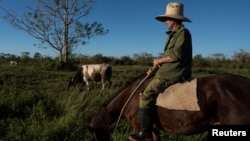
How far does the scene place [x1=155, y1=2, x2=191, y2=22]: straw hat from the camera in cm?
489

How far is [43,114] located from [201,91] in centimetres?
400

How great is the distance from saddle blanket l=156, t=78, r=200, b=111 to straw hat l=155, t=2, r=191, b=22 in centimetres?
84

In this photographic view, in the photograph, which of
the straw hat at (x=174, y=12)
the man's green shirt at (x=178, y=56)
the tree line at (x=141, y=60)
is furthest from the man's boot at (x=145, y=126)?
the tree line at (x=141, y=60)

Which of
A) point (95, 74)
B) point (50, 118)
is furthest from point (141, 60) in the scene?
point (50, 118)

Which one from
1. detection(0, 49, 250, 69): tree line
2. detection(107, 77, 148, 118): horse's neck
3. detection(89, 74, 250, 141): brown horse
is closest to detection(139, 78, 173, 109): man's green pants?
detection(89, 74, 250, 141): brown horse

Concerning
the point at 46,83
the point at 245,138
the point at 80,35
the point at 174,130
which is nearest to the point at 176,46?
the point at 174,130

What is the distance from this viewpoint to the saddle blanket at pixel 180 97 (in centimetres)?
467

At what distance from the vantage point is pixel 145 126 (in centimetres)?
496

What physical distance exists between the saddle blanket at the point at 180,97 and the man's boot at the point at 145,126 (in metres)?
0.20

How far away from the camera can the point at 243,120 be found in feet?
14.5

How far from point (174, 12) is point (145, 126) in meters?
1.55

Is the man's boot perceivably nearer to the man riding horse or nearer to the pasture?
the man riding horse

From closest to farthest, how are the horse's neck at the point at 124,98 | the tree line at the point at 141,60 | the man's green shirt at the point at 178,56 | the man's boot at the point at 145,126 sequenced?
the man's green shirt at the point at 178,56 → the man's boot at the point at 145,126 → the horse's neck at the point at 124,98 → the tree line at the point at 141,60

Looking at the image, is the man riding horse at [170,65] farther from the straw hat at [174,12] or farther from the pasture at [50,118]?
the pasture at [50,118]
